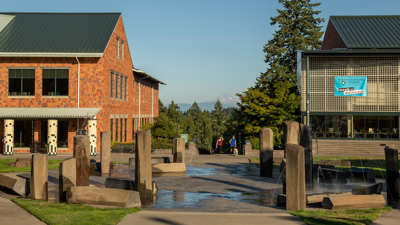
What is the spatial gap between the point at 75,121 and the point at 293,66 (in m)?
39.1

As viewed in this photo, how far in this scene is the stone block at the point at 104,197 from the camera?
11211mm

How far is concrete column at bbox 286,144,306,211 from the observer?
11133 mm

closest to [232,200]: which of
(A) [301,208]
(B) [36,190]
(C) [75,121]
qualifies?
(A) [301,208]

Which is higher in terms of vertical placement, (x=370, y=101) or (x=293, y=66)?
(x=293, y=66)

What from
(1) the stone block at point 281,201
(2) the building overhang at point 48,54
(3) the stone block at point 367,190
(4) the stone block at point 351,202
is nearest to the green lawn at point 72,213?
(1) the stone block at point 281,201

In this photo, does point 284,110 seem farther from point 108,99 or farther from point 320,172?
point 320,172

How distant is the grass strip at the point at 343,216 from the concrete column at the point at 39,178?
6938 mm

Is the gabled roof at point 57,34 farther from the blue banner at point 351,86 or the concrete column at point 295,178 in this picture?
the concrete column at point 295,178

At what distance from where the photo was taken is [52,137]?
3328 centimetres

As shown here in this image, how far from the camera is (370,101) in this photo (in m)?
41.9

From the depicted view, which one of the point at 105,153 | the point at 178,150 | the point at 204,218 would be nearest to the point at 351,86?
the point at 178,150

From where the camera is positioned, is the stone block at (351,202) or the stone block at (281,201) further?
the stone block at (281,201)

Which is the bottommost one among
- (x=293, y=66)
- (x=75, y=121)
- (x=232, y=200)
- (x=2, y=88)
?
(x=232, y=200)

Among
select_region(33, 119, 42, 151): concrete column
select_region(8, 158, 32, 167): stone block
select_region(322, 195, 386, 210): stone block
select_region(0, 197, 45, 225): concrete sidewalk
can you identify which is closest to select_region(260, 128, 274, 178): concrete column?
select_region(322, 195, 386, 210): stone block
